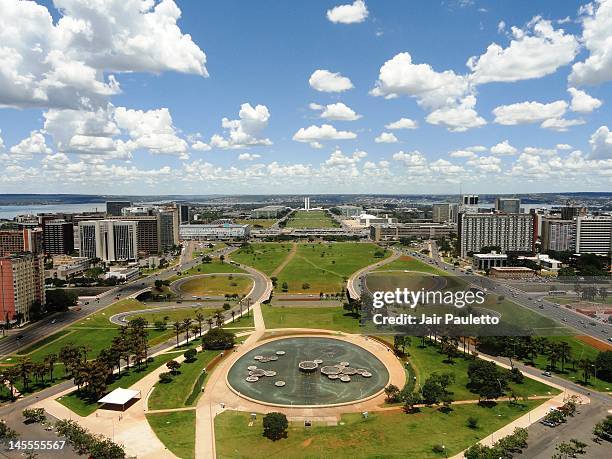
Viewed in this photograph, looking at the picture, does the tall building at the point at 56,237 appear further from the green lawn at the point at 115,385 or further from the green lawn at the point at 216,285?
the green lawn at the point at 115,385

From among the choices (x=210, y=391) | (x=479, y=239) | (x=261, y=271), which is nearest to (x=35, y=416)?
(x=210, y=391)

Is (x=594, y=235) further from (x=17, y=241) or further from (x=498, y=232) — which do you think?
(x=17, y=241)

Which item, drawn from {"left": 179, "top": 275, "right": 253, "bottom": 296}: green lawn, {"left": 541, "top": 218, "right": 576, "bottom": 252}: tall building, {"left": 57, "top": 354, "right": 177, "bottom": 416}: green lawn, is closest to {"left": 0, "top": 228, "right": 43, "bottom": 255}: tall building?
{"left": 179, "top": 275, "right": 253, "bottom": 296}: green lawn

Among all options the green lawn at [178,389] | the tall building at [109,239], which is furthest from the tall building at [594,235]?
the tall building at [109,239]

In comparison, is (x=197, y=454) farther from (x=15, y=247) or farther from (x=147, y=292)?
→ (x=15, y=247)

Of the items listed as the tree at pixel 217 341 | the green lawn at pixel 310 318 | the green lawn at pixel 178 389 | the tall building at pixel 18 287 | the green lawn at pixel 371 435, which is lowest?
the green lawn at pixel 371 435

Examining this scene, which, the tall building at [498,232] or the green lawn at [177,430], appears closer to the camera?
the green lawn at [177,430]
